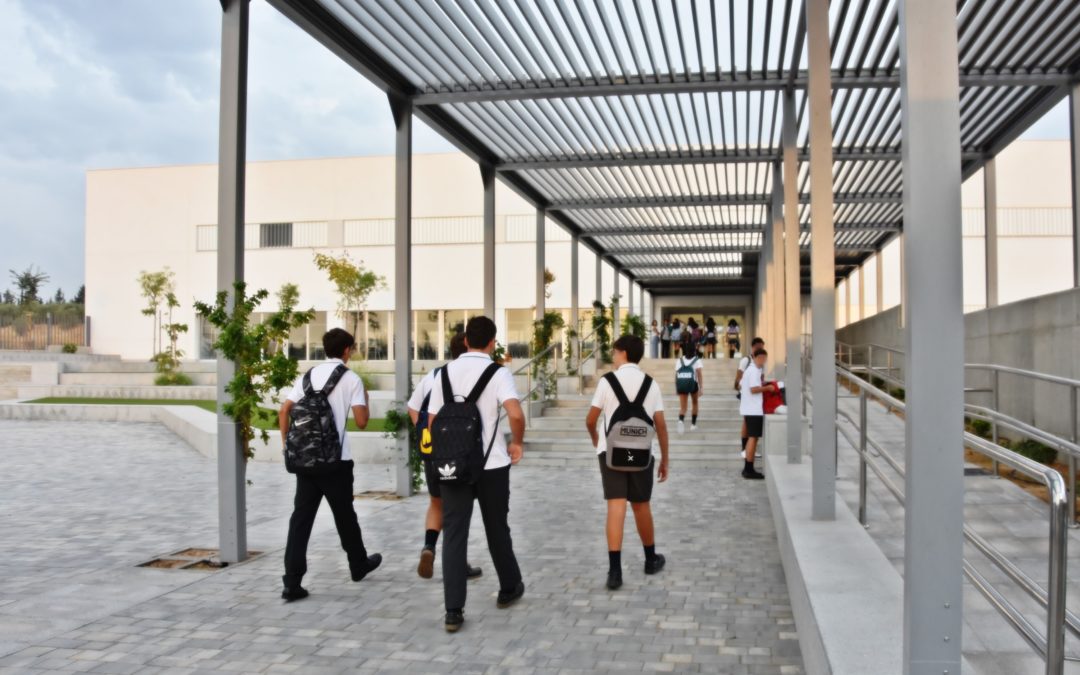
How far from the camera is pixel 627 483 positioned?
18.6ft

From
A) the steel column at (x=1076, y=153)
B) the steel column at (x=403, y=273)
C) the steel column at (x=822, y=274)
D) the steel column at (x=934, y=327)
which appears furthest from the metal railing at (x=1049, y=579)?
the steel column at (x=1076, y=153)

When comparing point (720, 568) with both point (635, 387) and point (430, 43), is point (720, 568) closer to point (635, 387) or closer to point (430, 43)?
point (635, 387)

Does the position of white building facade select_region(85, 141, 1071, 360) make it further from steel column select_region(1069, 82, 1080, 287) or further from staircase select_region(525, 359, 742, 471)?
steel column select_region(1069, 82, 1080, 287)

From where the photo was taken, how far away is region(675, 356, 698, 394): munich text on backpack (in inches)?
500

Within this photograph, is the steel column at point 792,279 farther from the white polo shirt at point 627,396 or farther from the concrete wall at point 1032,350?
the white polo shirt at point 627,396

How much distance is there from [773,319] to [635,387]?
766 centimetres

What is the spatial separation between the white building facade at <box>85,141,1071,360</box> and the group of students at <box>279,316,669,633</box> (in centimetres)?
2412

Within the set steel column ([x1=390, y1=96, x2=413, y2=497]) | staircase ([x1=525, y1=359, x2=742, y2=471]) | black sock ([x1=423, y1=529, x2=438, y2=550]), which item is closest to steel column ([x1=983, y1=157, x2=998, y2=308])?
staircase ([x1=525, y1=359, x2=742, y2=471])

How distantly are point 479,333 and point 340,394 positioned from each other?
102 cm

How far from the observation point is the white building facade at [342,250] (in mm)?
32250

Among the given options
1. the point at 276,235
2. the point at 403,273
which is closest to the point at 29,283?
the point at 276,235

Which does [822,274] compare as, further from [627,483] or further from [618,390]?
[627,483]

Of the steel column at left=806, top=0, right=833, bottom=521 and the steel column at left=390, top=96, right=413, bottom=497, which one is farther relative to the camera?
the steel column at left=390, top=96, right=413, bottom=497

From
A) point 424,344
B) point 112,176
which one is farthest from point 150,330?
point 424,344
